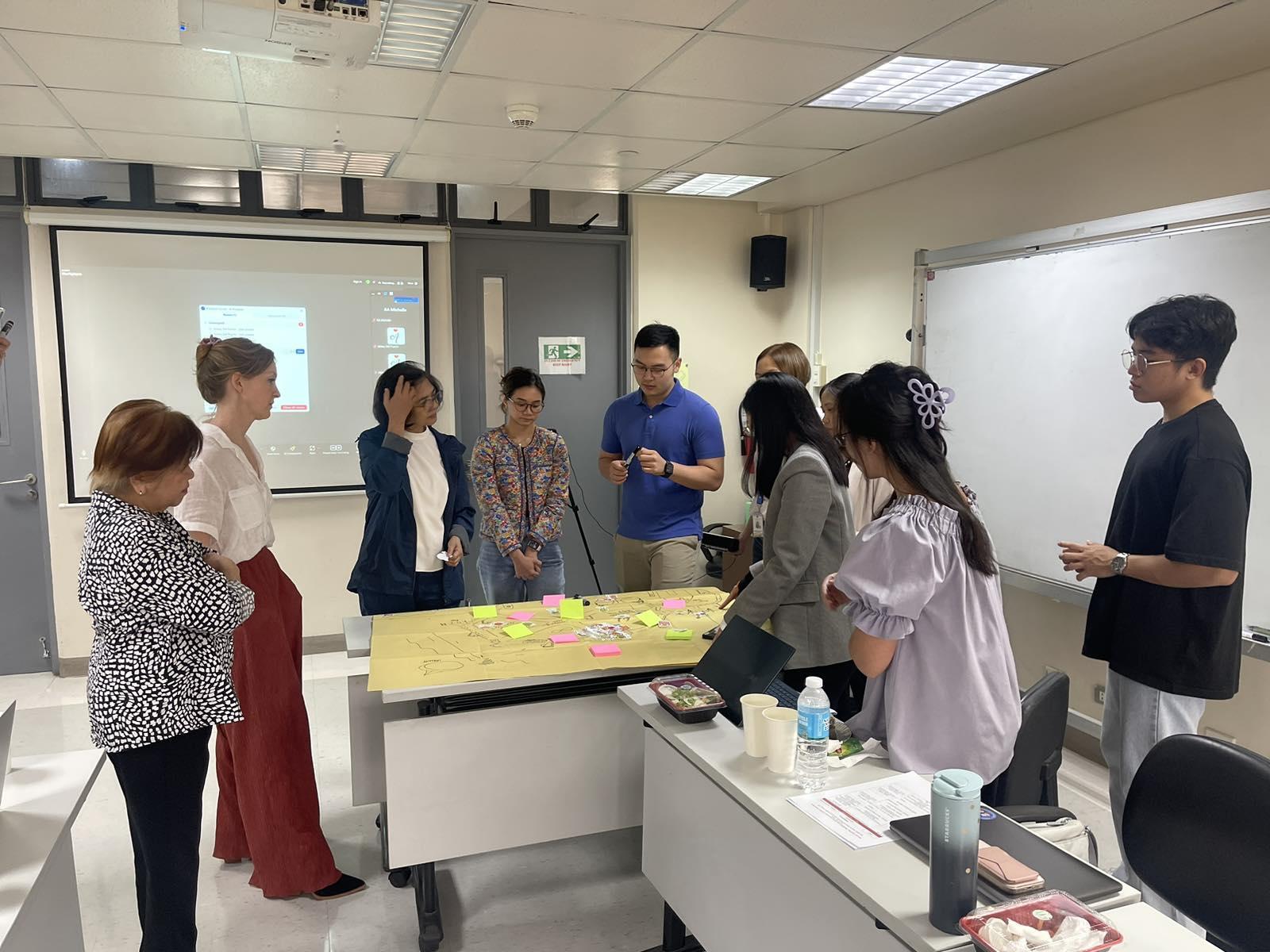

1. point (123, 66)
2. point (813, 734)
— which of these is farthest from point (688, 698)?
point (123, 66)

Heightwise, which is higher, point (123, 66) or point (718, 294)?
point (123, 66)

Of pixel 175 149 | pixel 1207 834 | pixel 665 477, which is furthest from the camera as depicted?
pixel 175 149

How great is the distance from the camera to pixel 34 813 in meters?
1.70

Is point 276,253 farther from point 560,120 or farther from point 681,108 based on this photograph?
point 681,108

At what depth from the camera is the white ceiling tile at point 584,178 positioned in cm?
427

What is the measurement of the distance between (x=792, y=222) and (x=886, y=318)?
46.3 inches

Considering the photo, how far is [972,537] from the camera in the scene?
1.65 m

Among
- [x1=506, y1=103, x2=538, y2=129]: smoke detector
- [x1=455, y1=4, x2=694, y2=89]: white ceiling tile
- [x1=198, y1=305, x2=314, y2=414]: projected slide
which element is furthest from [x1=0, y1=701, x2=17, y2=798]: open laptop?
[x1=198, y1=305, x2=314, y2=414]: projected slide

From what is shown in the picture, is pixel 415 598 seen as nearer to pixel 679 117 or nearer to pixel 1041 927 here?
pixel 679 117

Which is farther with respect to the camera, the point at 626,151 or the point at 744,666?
the point at 626,151

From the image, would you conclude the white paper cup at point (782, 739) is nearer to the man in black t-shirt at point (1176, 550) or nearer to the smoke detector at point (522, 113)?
the man in black t-shirt at point (1176, 550)

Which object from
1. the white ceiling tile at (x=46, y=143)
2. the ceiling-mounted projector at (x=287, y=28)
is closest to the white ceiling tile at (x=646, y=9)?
the ceiling-mounted projector at (x=287, y=28)

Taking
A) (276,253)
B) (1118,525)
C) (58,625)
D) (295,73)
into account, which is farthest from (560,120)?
(58,625)

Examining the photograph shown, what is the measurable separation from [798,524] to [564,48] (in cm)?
163
